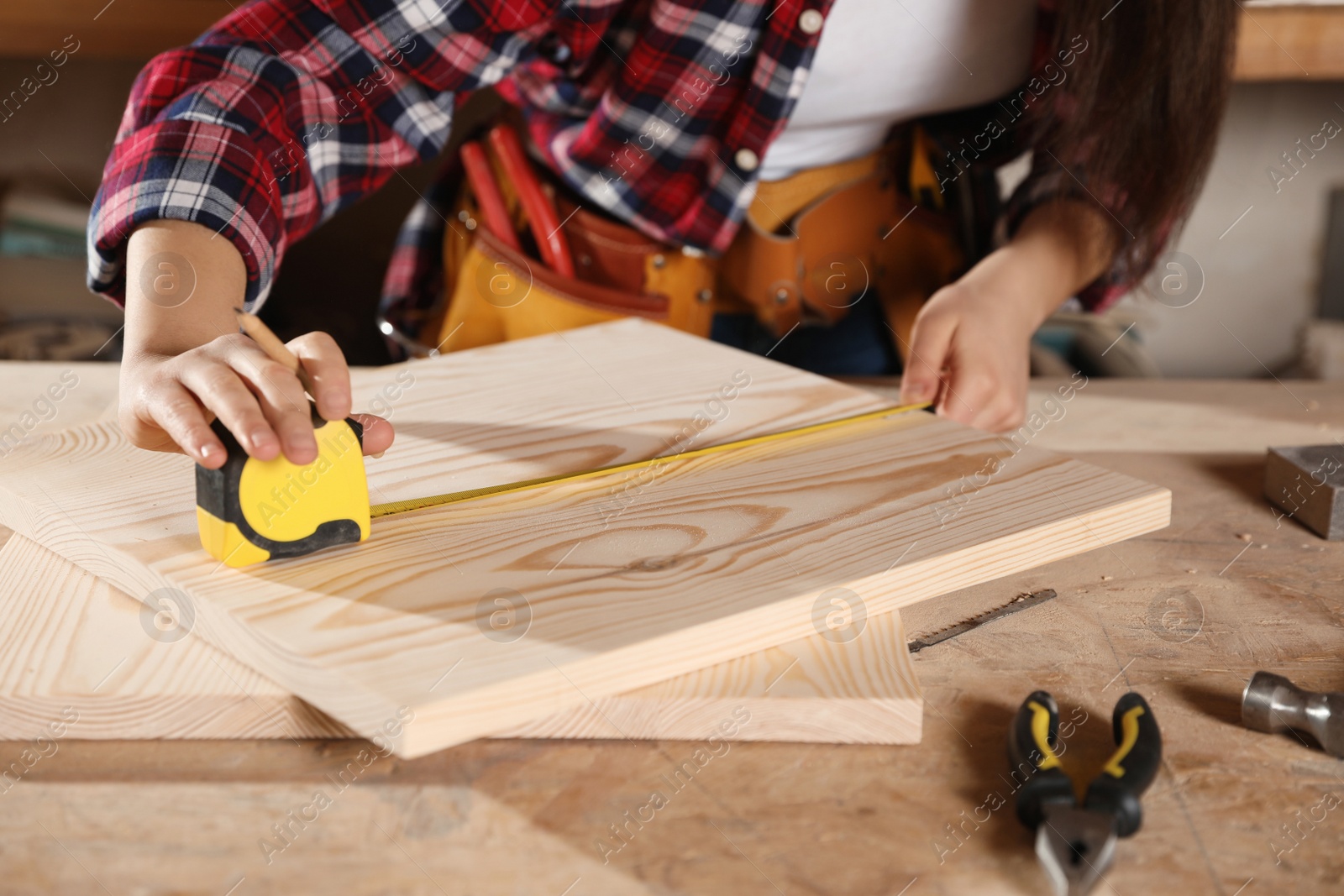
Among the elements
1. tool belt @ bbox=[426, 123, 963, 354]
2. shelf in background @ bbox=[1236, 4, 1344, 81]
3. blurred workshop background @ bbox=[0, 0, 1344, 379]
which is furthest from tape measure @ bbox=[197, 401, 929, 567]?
shelf in background @ bbox=[1236, 4, 1344, 81]

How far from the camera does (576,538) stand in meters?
0.84

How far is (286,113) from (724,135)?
56cm

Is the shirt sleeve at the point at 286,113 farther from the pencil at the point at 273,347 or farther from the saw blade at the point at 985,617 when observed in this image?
the saw blade at the point at 985,617

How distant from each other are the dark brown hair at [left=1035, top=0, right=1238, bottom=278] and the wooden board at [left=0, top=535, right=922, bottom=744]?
912 mm

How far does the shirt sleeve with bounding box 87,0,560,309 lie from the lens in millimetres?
993

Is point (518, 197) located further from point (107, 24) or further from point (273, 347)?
point (107, 24)

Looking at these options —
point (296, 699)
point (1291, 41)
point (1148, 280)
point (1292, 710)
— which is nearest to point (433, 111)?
point (296, 699)

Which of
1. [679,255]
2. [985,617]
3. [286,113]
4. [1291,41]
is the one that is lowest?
[679,255]

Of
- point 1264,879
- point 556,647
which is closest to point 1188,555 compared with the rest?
point 1264,879

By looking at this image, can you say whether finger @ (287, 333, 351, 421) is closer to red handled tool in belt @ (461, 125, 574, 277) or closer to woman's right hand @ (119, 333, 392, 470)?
woman's right hand @ (119, 333, 392, 470)

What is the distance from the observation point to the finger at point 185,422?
0.72m

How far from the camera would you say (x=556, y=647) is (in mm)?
673

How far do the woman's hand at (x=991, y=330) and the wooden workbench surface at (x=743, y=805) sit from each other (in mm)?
416

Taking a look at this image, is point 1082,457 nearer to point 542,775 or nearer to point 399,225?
point 542,775
